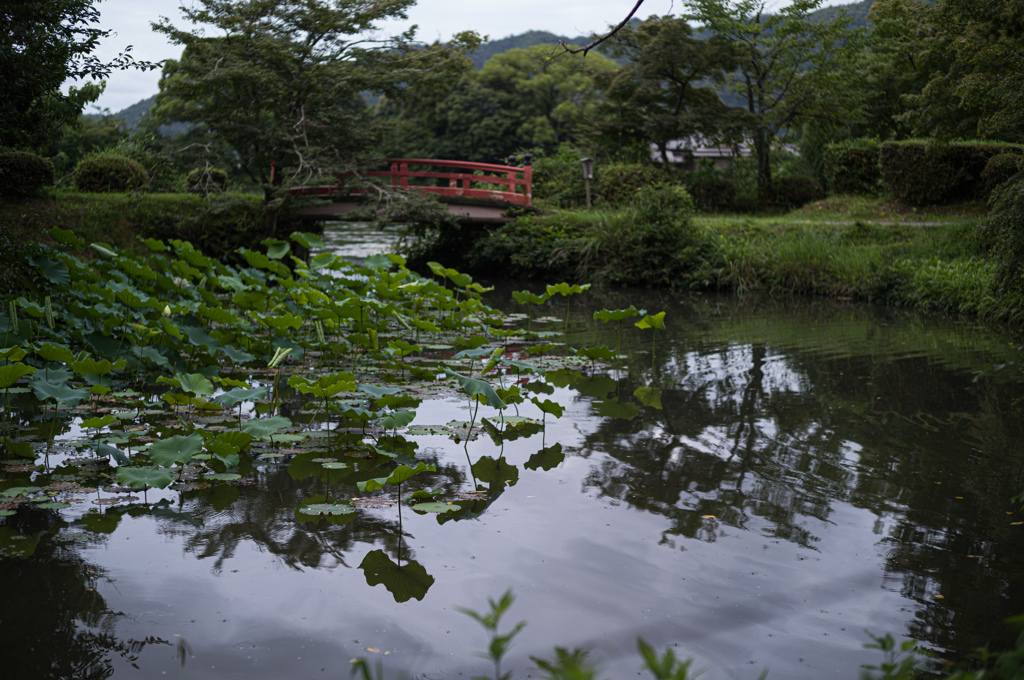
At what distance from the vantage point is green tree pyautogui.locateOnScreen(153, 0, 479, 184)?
542 inches

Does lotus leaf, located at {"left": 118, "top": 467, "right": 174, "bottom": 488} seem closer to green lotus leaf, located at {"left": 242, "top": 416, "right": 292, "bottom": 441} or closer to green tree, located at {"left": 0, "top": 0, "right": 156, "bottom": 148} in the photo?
green lotus leaf, located at {"left": 242, "top": 416, "right": 292, "bottom": 441}

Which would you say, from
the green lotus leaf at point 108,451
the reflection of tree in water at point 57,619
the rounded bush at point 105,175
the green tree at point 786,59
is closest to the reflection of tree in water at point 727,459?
the reflection of tree in water at point 57,619

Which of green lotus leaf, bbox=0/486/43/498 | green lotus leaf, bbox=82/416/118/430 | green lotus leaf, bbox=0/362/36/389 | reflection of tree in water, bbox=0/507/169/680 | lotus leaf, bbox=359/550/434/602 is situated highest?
green lotus leaf, bbox=0/362/36/389

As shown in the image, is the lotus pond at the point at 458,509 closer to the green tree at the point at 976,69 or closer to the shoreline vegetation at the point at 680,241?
the green tree at the point at 976,69

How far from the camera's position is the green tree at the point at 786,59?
1975 centimetres

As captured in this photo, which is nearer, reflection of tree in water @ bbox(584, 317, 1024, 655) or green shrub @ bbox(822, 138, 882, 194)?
reflection of tree in water @ bbox(584, 317, 1024, 655)

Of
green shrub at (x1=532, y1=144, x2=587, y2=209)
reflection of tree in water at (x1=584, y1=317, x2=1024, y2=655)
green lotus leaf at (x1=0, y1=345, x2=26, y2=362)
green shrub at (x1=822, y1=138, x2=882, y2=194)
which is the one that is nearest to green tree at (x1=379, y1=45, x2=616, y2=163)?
green shrub at (x1=532, y1=144, x2=587, y2=209)

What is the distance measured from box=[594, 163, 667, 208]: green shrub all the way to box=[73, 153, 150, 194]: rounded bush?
34.5ft

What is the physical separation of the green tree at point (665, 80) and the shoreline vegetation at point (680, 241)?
13.8 feet

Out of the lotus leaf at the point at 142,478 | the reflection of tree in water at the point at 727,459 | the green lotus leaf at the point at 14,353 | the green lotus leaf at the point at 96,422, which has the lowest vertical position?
the reflection of tree in water at the point at 727,459

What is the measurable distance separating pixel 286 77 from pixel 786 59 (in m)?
13.4

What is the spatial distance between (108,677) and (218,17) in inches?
570

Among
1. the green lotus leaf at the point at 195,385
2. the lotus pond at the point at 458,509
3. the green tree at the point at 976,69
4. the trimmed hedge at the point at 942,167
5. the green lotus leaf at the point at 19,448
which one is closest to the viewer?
the lotus pond at the point at 458,509

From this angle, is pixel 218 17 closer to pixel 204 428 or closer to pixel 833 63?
pixel 204 428
